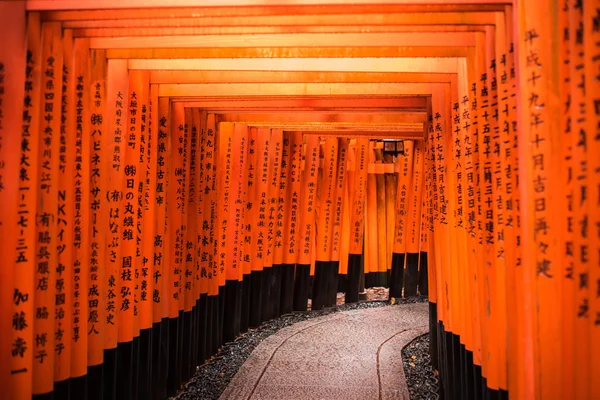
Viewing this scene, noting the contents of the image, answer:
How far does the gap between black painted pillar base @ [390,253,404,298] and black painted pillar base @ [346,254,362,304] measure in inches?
30.6

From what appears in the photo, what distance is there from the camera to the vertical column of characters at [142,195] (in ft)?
15.2

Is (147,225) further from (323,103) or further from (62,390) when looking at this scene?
(323,103)

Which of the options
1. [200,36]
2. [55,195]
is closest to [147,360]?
[55,195]

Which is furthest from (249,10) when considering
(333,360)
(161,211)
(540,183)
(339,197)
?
(339,197)

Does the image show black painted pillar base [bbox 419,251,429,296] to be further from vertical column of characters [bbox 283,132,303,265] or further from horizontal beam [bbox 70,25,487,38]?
horizontal beam [bbox 70,25,487,38]

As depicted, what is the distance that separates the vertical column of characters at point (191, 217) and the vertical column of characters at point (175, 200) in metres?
0.28

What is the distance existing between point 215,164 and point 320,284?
3897 mm

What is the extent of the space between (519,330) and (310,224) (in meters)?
6.27

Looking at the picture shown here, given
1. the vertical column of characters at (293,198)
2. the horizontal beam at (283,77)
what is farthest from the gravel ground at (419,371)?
the horizontal beam at (283,77)

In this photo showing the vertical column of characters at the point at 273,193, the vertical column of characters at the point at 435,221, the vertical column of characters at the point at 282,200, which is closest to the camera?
the vertical column of characters at the point at 435,221

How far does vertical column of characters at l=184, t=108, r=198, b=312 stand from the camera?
20.0ft

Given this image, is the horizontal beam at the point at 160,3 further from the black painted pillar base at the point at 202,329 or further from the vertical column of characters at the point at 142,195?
the black painted pillar base at the point at 202,329

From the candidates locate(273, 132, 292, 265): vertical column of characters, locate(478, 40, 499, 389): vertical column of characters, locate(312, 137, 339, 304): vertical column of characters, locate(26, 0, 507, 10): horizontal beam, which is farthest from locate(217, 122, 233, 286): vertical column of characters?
locate(478, 40, 499, 389): vertical column of characters

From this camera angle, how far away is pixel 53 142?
3254 mm
